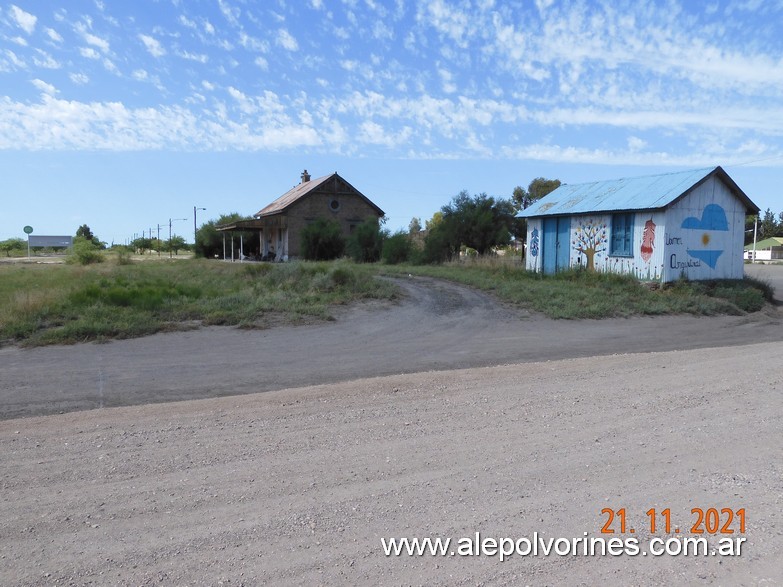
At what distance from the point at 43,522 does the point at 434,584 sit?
258 centimetres

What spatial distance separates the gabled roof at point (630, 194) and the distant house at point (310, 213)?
20.1 meters

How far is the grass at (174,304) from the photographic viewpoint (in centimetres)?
1179

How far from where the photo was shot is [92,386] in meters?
8.09

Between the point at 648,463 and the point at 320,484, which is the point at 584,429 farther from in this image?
the point at 320,484

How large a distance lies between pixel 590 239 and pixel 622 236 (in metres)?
1.45

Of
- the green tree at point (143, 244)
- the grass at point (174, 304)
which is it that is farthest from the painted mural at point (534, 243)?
the green tree at point (143, 244)

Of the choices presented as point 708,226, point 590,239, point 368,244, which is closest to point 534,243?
point 590,239

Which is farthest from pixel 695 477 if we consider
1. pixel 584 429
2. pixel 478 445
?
pixel 478 445

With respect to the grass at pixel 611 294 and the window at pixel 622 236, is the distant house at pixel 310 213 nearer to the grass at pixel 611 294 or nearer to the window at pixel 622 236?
the grass at pixel 611 294

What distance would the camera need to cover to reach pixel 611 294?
19500 mm

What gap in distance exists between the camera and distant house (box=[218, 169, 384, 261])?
43.9 m

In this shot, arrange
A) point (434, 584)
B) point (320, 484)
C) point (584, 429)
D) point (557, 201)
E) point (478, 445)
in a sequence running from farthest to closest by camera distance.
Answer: point (557, 201) → point (584, 429) → point (478, 445) → point (320, 484) → point (434, 584)

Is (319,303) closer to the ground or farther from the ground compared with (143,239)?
closer to the ground

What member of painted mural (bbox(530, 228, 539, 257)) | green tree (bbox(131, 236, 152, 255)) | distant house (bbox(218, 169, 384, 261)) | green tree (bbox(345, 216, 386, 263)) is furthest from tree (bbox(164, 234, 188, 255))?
painted mural (bbox(530, 228, 539, 257))
